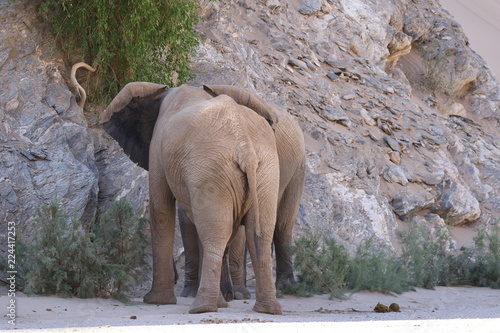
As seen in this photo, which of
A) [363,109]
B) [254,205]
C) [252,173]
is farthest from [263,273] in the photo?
[363,109]

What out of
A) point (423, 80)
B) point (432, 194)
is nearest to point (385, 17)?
point (423, 80)

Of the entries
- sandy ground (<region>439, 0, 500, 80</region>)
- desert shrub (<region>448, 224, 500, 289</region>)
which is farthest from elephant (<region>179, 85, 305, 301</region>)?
sandy ground (<region>439, 0, 500, 80</region>)

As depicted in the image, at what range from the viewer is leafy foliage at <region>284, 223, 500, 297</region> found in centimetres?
984

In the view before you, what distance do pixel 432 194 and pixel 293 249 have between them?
6.66 meters

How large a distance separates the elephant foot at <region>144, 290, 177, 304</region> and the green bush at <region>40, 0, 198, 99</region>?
473cm

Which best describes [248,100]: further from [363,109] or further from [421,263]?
[363,109]

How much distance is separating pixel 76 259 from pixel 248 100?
2.45 m

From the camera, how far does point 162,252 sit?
28.2 ft

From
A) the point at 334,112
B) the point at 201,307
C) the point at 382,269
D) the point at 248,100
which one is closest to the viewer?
the point at 201,307

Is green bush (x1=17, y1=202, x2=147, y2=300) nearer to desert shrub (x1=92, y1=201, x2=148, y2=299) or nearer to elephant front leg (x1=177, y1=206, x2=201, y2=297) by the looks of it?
desert shrub (x1=92, y1=201, x2=148, y2=299)

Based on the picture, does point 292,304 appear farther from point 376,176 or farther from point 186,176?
point 376,176

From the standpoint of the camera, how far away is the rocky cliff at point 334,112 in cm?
1114

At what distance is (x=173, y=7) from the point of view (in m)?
12.3

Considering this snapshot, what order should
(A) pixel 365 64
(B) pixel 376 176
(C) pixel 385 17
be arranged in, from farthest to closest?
(C) pixel 385 17
(A) pixel 365 64
(B) pixel 376 176
